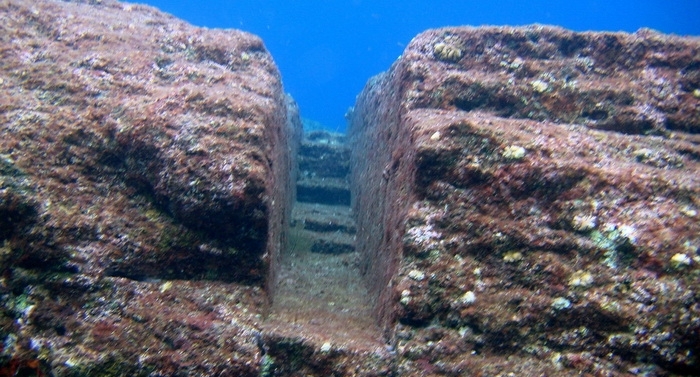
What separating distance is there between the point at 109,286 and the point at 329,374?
6.88 feet

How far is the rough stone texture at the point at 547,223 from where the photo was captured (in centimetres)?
321

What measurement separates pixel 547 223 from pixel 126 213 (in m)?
4.05

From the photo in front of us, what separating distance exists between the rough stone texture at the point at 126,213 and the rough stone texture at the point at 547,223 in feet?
5.17

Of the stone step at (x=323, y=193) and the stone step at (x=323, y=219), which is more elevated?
the stone step at (x=323, y=193)

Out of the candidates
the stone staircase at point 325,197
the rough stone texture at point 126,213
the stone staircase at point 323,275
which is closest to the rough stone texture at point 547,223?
the stone staircase at point 323,275

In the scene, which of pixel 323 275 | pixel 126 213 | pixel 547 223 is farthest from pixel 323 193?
pixel 547 223

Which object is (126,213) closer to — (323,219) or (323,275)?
(323,275)

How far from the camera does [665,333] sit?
9.86ft

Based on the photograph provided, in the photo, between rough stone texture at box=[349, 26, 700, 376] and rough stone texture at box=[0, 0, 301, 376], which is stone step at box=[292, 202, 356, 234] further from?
rough stone texture at box=[0, 0, 301, 376]

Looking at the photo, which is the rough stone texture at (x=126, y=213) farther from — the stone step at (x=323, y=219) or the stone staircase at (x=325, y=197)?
the stone step at (x=323, y=219)

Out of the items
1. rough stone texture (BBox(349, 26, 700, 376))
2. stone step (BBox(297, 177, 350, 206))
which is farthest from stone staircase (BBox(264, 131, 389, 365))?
rough stone texture (BBox(349, 26, 700, 376))

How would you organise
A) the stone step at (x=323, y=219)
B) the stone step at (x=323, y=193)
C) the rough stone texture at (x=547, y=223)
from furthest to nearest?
the stone step at (x=323, y=193) < the stone step at (x=323, y=219) < the rough stone texture at (x=547, y=223)

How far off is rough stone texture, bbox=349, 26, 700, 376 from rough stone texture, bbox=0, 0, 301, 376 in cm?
157

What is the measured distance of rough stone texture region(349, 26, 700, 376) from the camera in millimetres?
3205
